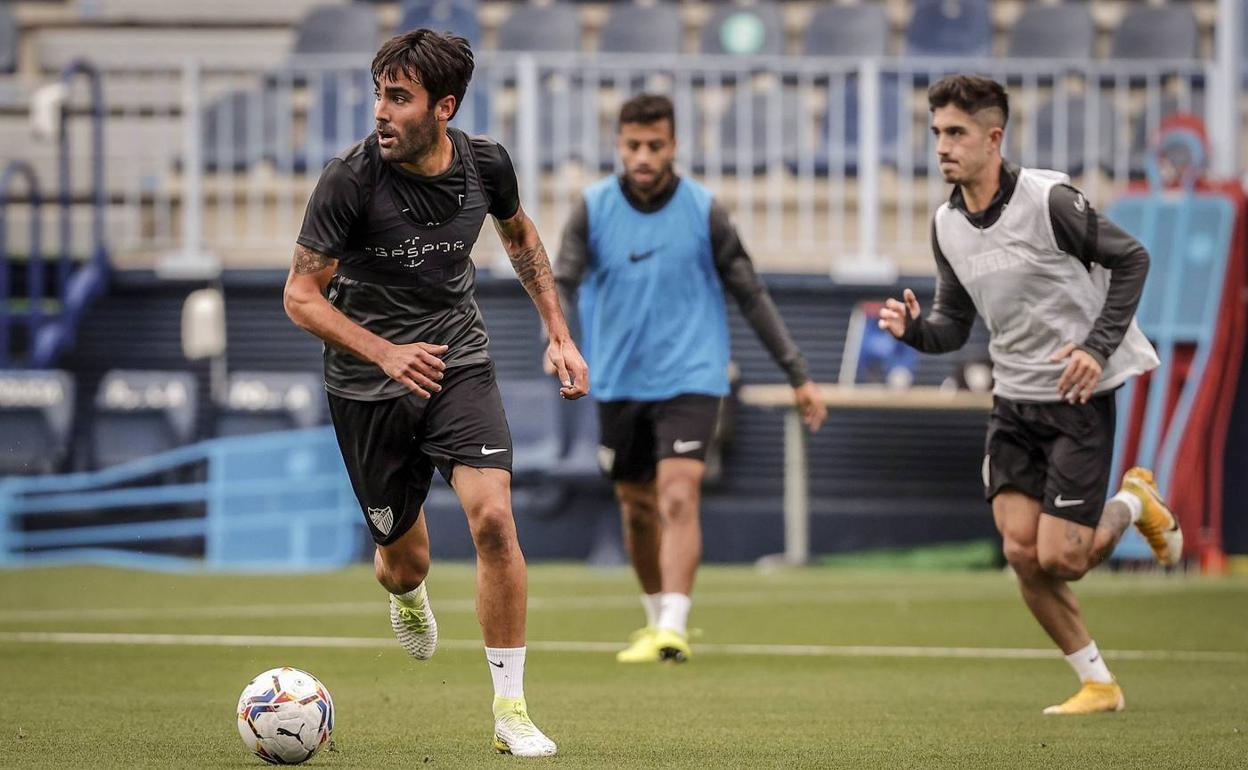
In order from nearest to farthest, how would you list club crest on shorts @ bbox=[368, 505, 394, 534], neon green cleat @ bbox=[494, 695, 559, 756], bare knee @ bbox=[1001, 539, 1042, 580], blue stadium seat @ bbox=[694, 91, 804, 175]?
neon green cleat @ bbox=[494, 695, 559, 756], club crest on shorts @ bbox=[368, 505, 394, 534], bare knee @ bbox=[1001, 539, 1042, 580], blue stadium seat @ bbox=[694, 91, 804, 175]

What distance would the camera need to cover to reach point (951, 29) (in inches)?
671

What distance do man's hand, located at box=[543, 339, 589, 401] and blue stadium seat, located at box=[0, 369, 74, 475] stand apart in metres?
9.24

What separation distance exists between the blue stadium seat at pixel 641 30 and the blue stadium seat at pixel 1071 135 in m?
3.44

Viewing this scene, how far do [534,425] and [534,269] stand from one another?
8086mm

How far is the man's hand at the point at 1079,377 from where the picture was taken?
6.53 meters

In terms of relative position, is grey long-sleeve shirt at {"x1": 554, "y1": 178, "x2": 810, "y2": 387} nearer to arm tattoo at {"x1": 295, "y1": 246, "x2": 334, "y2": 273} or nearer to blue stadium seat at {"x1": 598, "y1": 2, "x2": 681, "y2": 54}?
arm tattoo at {"x1": 295, "y1": 246, "x2": 334, "y2": 273}

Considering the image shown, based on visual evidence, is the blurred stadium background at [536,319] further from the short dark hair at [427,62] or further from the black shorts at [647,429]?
the short dark hair at [427,62]

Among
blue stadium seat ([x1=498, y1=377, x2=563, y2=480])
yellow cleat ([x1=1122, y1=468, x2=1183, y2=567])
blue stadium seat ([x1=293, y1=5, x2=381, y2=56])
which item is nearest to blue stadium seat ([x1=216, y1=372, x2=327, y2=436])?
blue stadium seat ([x1=498, y1=377, x2=563, y2=480])

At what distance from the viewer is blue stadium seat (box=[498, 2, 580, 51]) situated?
17.2 m

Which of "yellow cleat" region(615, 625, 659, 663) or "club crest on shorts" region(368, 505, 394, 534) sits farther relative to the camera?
"yellow cleat" region(615, 625, 659, 663)

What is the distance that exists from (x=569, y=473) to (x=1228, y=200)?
493cm

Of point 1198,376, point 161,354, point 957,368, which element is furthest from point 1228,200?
point 161,354

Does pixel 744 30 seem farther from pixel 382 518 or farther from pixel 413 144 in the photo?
pixel 413 144

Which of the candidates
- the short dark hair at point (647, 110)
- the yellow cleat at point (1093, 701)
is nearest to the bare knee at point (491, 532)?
the yellow cleat at point (1093, 701)
